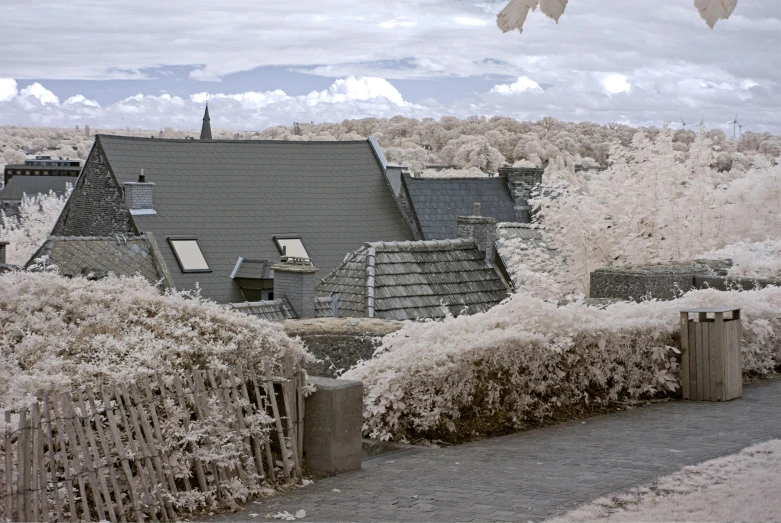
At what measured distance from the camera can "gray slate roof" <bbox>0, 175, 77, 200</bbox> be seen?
10031cm

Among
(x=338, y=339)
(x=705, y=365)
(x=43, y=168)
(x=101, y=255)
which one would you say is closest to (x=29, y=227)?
(x=101, y=255)

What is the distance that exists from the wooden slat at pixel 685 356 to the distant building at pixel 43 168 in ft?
356

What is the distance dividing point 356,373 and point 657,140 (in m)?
25.8

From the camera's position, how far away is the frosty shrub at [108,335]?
7.13 metres

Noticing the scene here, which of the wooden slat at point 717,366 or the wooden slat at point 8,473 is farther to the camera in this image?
the wooden slat at point 717,366

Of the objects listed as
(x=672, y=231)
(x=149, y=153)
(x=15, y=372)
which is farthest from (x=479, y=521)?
(x=149, y=153)

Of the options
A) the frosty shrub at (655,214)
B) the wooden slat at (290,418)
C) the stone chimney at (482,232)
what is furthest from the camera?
the frosty shrub at (655,214)

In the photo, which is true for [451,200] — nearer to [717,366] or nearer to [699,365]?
[699,365]

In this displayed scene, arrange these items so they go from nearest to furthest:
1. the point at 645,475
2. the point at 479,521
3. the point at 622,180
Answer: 1. the point at 479,521
2. the point at 645,475
3. the point at 622,180

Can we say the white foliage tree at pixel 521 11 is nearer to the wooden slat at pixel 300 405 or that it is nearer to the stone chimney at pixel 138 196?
the wooden slat at pixel 300 405

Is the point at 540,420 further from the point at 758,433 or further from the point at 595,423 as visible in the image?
the point at 758,433

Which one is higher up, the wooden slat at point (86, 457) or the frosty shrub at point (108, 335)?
the frosty shrub at point (108, 335)

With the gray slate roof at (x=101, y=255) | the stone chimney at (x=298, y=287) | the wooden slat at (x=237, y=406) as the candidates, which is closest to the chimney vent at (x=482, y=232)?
the stone chimney at (x=298, y=287)

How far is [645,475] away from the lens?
816cm
